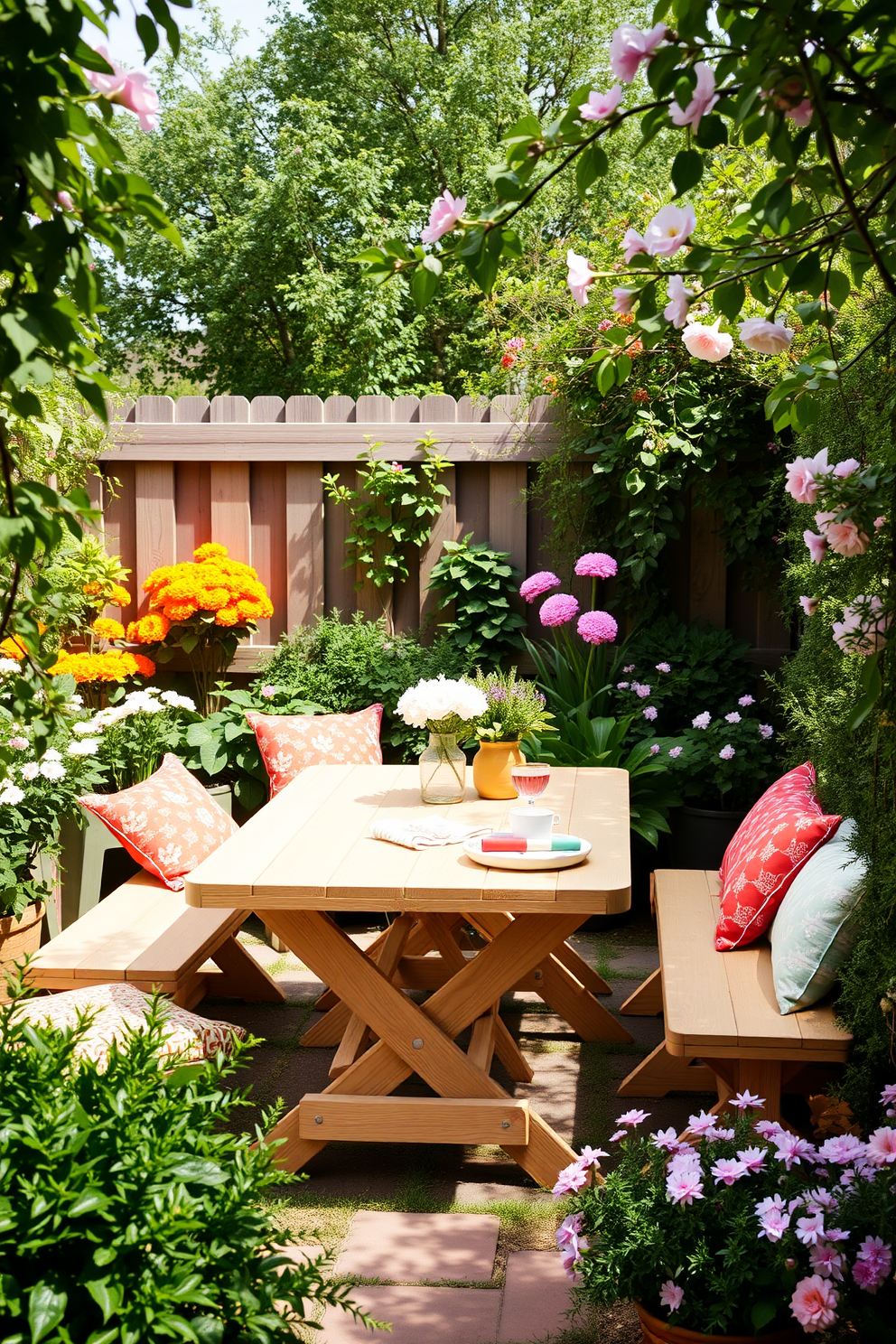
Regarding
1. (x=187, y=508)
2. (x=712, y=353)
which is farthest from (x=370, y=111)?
(x=712, y=353)

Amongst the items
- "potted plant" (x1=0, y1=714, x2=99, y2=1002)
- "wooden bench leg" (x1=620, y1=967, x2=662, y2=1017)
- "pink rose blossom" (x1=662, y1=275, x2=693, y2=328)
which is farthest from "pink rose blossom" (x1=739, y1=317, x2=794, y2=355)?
"potted plant" (x1=0, y1=714, x2=99, y2=1002)

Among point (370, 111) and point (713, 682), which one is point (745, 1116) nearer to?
point (713, 682)

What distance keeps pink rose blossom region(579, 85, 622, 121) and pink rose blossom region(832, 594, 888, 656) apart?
70 cm

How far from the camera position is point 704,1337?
6.22 feet

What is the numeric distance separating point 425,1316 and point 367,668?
294 centimetres

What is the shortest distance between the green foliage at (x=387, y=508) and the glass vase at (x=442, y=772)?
6.13 feet

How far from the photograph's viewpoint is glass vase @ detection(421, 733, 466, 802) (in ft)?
10.9

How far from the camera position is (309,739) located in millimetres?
4395

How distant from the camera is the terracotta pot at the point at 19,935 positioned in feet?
12.2

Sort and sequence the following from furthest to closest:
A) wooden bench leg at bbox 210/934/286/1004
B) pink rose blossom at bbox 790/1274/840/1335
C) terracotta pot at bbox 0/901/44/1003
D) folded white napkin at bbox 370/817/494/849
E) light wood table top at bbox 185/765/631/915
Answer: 1. wooden bench leg at bbox 210/934/286/1004
2. terracotta pot at bbox 0/901/44/1003
3. folded white napkin at bbox 370/817/494/849
4. light wood table top at bbox 185/765/631/915
5. pink rose blossom at bbox 790/1274/840/1335

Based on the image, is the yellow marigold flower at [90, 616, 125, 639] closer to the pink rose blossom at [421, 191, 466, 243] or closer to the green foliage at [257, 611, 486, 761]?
the green foliage at [257, 611, 486, 761]

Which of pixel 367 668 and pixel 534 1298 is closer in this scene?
pixel 534 1298

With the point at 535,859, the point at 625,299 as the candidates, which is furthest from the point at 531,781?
the point at 625,299

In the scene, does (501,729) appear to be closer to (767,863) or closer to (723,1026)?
(767,863)
